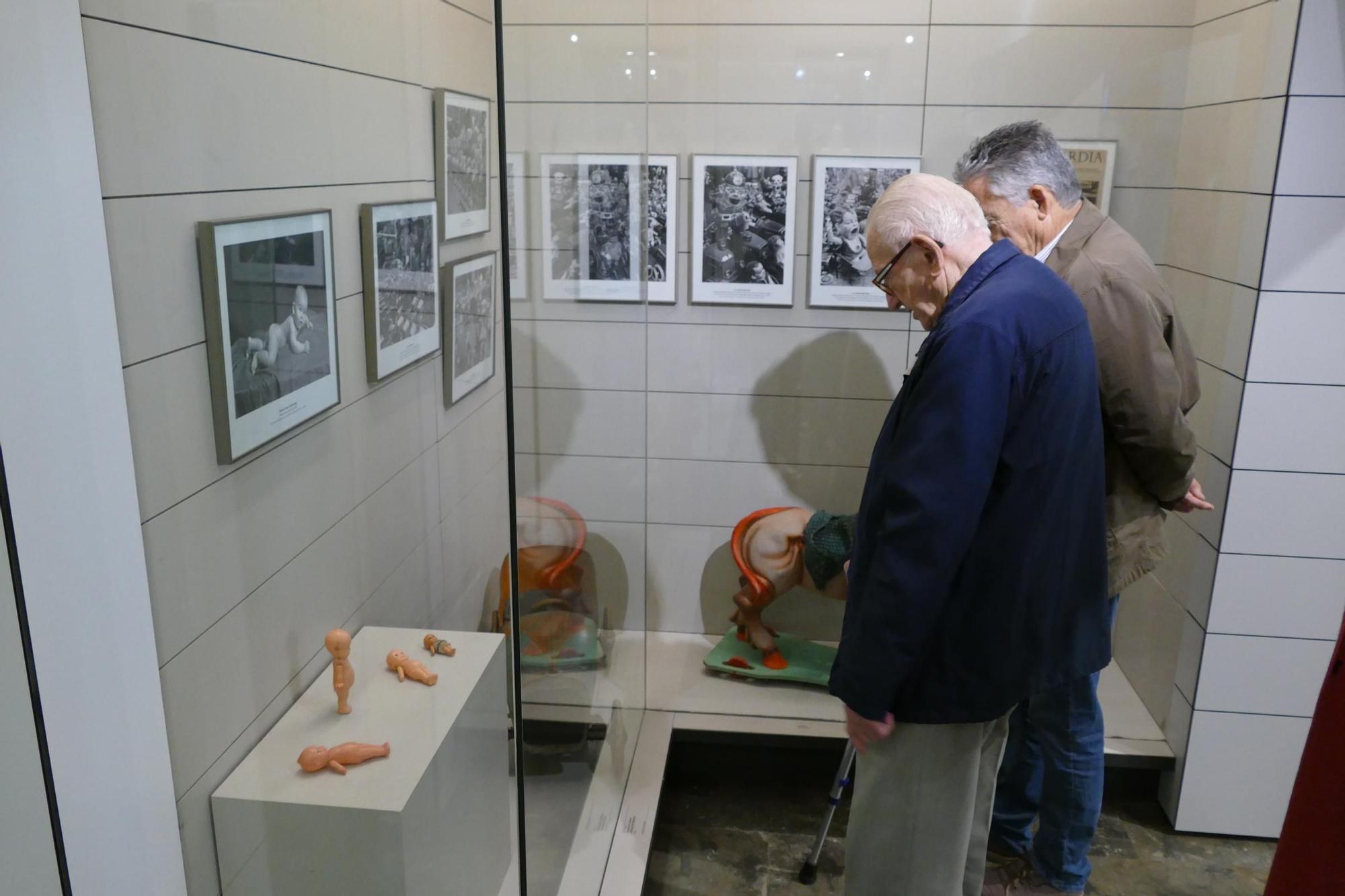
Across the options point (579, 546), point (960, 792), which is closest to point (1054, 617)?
point (960, 792)

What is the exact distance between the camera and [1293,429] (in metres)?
2.40

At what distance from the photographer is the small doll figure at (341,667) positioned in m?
1.69

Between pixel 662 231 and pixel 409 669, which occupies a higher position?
pixel 662 231

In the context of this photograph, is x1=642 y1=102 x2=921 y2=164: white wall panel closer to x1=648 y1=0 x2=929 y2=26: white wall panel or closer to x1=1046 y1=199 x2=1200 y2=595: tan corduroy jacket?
x1=648 y1=0 x2=929 y2=26: white wall panel

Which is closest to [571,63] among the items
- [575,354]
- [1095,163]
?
[575,354]

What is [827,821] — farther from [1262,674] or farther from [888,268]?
[888,268]

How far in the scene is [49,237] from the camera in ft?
3.67

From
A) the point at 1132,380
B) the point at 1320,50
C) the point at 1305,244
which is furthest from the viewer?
the point at 1305,244

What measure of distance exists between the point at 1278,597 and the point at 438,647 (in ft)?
6.75

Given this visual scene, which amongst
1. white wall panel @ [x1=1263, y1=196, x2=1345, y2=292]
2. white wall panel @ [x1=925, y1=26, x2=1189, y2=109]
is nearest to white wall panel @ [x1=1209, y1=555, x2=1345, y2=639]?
white wall panel @ [x1=1263, y1=196, x2=1345, y2=292]

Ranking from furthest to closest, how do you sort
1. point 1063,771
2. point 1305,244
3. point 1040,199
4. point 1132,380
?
point 1305,244 < point 1063,771 < point 1040,199 < point 1132,380

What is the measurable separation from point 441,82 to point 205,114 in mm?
959

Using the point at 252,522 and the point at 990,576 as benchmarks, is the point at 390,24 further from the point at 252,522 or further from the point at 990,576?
the point at 990,576

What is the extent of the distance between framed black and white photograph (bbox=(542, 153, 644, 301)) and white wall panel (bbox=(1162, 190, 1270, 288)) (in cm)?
146
